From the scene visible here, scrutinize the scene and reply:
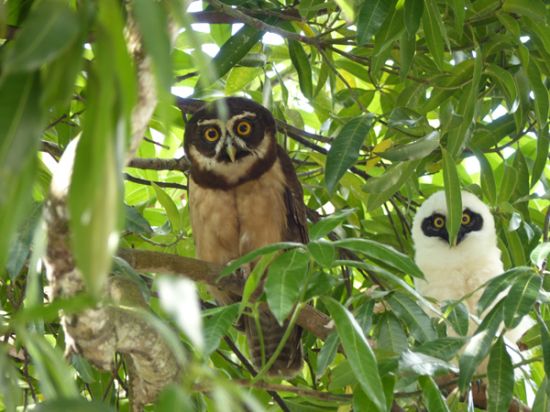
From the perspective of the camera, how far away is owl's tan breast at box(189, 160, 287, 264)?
12.5ft

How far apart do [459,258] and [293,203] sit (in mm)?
920

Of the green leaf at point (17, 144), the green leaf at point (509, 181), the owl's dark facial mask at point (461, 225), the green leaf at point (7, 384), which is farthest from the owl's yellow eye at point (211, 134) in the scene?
the green leaf at point (17, 144)

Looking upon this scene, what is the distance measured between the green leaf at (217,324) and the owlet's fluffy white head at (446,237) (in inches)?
92.4

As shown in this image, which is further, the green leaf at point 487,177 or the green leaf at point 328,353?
the green leaf at point 487,177

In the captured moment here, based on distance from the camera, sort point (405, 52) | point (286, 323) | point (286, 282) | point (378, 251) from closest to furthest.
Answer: point (286, 282) < point (378, 251) < point (405, 52) < point (286, 323)

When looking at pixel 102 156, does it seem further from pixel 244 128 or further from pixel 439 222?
pixel 439 222

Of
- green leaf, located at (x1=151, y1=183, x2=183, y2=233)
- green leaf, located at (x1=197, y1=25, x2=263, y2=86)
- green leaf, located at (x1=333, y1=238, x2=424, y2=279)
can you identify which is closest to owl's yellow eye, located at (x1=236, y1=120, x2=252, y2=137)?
green leaf, located at (x1=151, y1=183, x2=183, y2=233)

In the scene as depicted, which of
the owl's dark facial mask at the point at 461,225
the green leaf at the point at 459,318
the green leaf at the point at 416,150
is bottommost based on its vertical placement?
the green leaf at the point at 459,318

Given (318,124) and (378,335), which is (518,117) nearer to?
(378,335)

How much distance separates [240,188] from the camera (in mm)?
3963

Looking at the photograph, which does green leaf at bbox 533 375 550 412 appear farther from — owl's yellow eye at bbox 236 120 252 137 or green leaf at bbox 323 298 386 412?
owl's yellow eye at bbox 236 120 252 137

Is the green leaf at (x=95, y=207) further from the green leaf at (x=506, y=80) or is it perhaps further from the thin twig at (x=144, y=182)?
the thin twig at (x=144, y=182)

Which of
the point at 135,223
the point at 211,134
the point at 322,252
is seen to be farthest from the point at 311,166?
the point at 322,252

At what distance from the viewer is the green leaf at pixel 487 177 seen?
3146 mm
